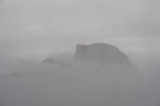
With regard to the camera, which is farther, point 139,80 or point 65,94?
point 139,80

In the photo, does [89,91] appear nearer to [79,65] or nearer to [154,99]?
[154,99]

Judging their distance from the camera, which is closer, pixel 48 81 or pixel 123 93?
pixel 123 93

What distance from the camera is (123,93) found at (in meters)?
39.1

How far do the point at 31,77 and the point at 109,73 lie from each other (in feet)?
34.6

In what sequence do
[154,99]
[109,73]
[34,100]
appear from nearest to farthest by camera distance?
[154,99], [34,100], [109,73]

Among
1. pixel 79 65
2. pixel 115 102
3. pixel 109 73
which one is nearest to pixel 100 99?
pixel 115 102

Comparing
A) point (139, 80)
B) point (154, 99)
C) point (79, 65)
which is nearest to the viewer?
point (154, 99)

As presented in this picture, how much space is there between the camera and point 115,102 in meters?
36.6

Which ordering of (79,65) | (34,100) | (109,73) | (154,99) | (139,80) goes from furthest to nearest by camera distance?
(79,65) < (109,73) < (139,80) < (34,100) < (154,99)

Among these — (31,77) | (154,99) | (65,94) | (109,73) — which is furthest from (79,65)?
(154,99)

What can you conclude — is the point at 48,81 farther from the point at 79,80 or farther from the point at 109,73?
the point at 109,73

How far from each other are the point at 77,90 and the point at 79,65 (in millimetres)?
11818

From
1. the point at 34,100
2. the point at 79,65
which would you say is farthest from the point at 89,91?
the point at 79,65

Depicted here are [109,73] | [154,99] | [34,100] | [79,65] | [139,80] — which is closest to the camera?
[154,99]
